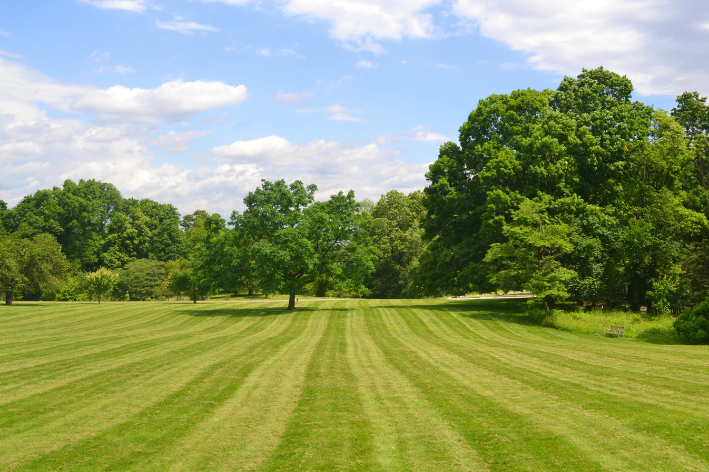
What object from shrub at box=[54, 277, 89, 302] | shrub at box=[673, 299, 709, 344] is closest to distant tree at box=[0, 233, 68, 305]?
shrub at box=[54, 277, 89, 302]

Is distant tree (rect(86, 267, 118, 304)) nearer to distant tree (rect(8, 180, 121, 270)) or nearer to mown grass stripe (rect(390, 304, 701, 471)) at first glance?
distant tree (rect(8, 180, 121, 270))

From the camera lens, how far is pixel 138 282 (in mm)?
71438

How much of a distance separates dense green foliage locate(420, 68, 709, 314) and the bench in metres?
4.51

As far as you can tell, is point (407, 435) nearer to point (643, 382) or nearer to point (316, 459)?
point (316, 459)

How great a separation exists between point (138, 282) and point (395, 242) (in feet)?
124

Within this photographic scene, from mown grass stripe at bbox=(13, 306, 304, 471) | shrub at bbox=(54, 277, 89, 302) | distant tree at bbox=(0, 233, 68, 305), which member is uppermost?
distant tree at bbox=(0, 233, 68, 305)

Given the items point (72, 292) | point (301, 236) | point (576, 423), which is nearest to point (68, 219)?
point (72, 292)

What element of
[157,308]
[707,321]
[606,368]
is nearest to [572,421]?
[606,368]

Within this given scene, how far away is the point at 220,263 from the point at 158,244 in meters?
52.9

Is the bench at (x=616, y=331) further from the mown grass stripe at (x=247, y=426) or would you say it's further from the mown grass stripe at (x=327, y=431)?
the mown grass stripe at (x=247, y=426)

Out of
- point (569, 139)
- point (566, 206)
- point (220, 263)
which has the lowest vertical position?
point (220, 263)

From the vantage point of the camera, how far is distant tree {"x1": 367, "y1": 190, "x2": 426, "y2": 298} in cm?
7131

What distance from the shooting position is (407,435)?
898cm

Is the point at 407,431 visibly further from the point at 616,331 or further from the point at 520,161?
the point at 520,161
